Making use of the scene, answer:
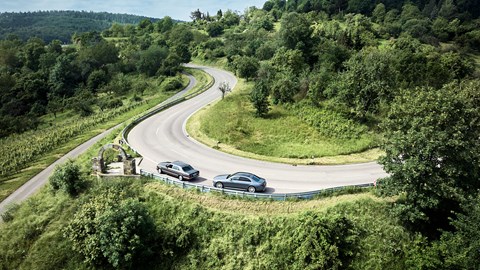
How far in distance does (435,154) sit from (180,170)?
20169 millimetres

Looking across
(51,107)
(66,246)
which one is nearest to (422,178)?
(66,246)

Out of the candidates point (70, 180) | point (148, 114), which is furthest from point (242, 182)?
point (148, 114)

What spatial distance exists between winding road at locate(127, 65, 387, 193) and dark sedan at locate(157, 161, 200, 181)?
0.82 m

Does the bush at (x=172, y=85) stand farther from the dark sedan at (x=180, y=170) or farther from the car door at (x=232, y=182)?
the car door at (x=232, y=182)

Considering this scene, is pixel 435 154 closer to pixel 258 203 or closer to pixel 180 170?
pixel 258 203

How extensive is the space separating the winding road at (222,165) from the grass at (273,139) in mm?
1391

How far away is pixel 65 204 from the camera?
27109 millimetres

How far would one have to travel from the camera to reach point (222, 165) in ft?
103

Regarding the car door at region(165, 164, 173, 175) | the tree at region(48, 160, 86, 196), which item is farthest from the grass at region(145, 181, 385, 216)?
the tree at region(48, 160, 86, 196)

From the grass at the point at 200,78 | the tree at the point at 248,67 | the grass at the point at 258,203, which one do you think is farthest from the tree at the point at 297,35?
the grass at the point at 258,203

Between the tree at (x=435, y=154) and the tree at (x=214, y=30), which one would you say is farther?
the tree at (x=214, y=30)

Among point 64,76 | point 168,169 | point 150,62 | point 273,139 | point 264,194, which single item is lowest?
point 264,194

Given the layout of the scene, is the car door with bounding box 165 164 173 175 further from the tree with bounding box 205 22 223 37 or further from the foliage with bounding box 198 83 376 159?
the tree with bounding box 205 22 223 37

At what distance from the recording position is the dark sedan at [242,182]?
25.5 meters
